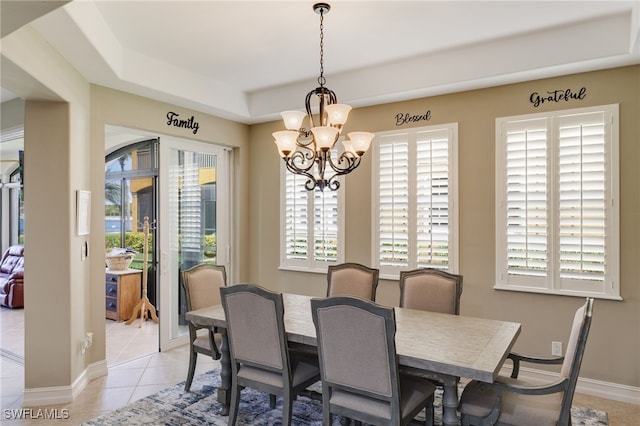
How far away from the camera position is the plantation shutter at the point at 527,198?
359cm

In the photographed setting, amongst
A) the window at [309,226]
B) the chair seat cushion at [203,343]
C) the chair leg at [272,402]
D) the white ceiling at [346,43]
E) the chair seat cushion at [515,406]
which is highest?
the white ceiling at [346,43]

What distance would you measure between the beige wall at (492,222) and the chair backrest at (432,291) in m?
0.79

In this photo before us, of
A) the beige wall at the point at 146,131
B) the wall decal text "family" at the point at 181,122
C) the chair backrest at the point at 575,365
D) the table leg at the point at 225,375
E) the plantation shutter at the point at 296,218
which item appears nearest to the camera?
the chair backrest at the point at 575,365

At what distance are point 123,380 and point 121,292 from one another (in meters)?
2.23

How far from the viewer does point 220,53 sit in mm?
3738

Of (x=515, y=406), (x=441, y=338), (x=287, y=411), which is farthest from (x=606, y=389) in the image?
(x=287, y=411)

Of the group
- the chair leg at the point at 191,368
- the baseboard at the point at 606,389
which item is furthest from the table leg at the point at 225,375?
the baseboard at the point at 606,389

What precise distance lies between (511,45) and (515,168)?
3.47 feet

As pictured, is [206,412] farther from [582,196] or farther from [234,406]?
A: [582,196]

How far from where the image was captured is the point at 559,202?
11.5ft

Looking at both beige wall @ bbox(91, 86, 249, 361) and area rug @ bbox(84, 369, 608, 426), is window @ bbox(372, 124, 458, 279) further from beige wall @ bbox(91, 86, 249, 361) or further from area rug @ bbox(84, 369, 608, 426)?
beige wall @ bbox(91, 86, 249, 361)

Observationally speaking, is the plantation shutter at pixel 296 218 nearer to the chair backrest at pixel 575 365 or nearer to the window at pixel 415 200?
the window at pixel 415 200

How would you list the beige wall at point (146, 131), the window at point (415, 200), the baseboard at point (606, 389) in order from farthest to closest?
the window at point (415, 200) → the beige wall at point (146, 131) → the baseboard at point (606, 389)

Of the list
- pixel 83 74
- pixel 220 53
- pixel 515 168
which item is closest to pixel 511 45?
pixel 515 168
